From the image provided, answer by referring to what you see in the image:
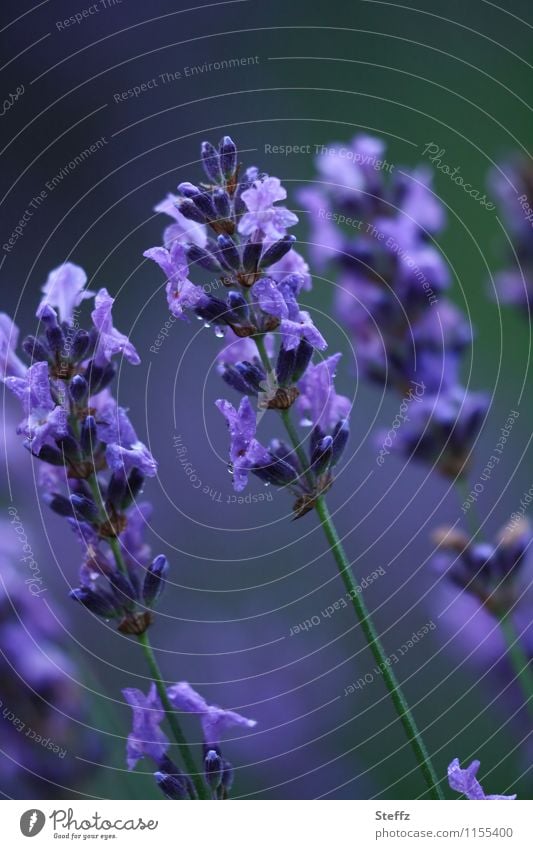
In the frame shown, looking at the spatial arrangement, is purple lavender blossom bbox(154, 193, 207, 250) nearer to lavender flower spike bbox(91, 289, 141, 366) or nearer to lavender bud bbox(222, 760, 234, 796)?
lavender flower spike bbox(91, 289, 141, 366)

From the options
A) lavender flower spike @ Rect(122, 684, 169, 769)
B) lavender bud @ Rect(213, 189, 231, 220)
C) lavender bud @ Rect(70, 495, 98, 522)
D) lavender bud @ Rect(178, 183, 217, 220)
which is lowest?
lavender flower spike @ Rect(122, 684, 169, 769)

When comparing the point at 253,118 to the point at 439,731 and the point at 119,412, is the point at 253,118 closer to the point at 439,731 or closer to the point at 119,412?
the point at 439,731

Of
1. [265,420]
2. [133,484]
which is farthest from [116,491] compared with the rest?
[265,420]

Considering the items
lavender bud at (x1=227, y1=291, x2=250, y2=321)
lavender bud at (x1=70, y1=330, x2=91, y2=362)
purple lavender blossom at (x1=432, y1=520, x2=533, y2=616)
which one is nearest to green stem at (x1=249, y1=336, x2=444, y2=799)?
lavender bud at (x1=227, y1=291, x2=250, y2=321)

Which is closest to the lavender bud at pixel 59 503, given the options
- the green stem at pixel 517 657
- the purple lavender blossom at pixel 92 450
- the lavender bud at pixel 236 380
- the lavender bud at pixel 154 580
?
the purple lavender blossom at pixel 92 450

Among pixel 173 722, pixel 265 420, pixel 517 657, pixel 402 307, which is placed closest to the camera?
pixel 173 722

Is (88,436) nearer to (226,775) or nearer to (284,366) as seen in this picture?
(284,366)
